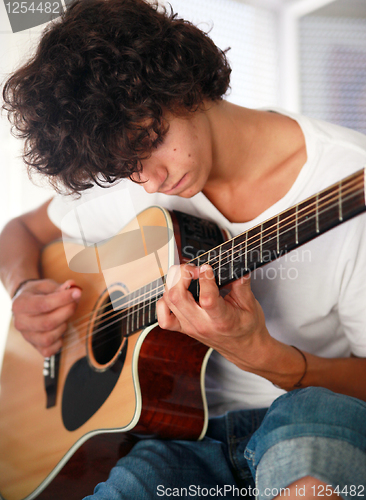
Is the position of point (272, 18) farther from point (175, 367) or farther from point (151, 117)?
point (175, 367)

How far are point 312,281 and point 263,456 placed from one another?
1.23 feet

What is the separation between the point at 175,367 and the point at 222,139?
0.50 m

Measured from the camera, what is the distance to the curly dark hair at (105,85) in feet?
1.93

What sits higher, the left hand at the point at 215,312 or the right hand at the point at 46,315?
the left hand at the point at 215,312

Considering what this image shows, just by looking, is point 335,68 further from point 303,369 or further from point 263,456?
point 263,456

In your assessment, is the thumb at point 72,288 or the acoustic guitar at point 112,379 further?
the thumb at point 72,288

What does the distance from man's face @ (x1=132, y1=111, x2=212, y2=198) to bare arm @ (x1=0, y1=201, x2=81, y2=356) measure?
0.42m

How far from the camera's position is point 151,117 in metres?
0.61

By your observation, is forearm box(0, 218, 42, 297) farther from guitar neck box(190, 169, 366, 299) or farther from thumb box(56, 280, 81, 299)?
guitar neck box(190, 169, 366, 299)

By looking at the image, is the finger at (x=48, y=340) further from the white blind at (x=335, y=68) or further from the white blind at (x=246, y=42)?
the white blind at (x=335, y=68)

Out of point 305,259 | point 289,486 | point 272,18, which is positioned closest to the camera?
point 289,486

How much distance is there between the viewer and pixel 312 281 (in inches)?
29.4

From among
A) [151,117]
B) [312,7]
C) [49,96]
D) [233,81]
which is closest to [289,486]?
[151,117]

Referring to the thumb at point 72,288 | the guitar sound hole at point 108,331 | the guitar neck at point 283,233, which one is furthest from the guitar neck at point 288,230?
the thumb at point 72,288
